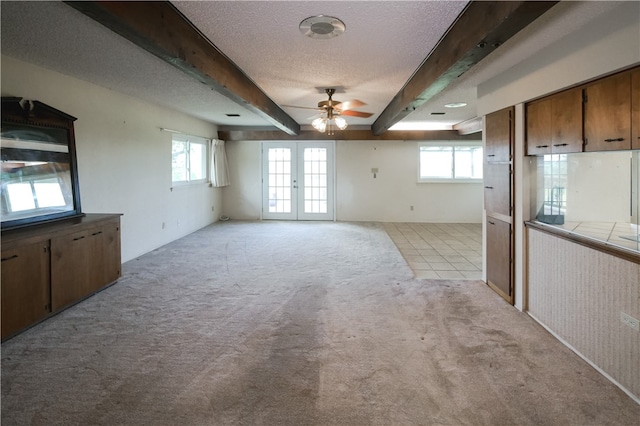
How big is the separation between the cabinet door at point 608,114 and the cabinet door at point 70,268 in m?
4.25

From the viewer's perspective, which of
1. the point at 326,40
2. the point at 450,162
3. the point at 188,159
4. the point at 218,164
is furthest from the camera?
the point at 450,162

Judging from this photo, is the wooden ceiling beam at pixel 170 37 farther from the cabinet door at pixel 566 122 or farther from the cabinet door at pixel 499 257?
the cabinet door at pixel 499 257

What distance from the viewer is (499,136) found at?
360 centimetres

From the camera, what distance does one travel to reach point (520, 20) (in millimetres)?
1925

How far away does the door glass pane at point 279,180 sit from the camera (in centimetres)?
897

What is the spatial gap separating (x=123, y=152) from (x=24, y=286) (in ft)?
8.58

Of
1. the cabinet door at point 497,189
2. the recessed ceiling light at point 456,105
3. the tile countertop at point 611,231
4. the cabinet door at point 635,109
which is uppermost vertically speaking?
the recessed ceiling light at point 456,105

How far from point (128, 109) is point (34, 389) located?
3.99 metres

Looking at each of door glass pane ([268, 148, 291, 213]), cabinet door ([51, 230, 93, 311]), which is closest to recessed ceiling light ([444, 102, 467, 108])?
door glass pane ([268, 148, 291, 213])

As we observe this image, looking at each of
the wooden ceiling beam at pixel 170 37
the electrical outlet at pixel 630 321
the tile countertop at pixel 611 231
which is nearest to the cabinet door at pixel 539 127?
the tile countertop at pixel 611 231

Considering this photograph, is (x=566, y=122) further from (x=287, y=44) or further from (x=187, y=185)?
(x=187, y=185)

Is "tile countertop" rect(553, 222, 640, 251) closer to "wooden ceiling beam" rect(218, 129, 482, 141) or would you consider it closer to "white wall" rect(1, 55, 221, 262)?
"white wall" rect(1, 55, 221, 262)

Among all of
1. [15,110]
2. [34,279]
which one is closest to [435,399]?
[34,279]

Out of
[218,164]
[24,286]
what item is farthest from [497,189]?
[218,164]
